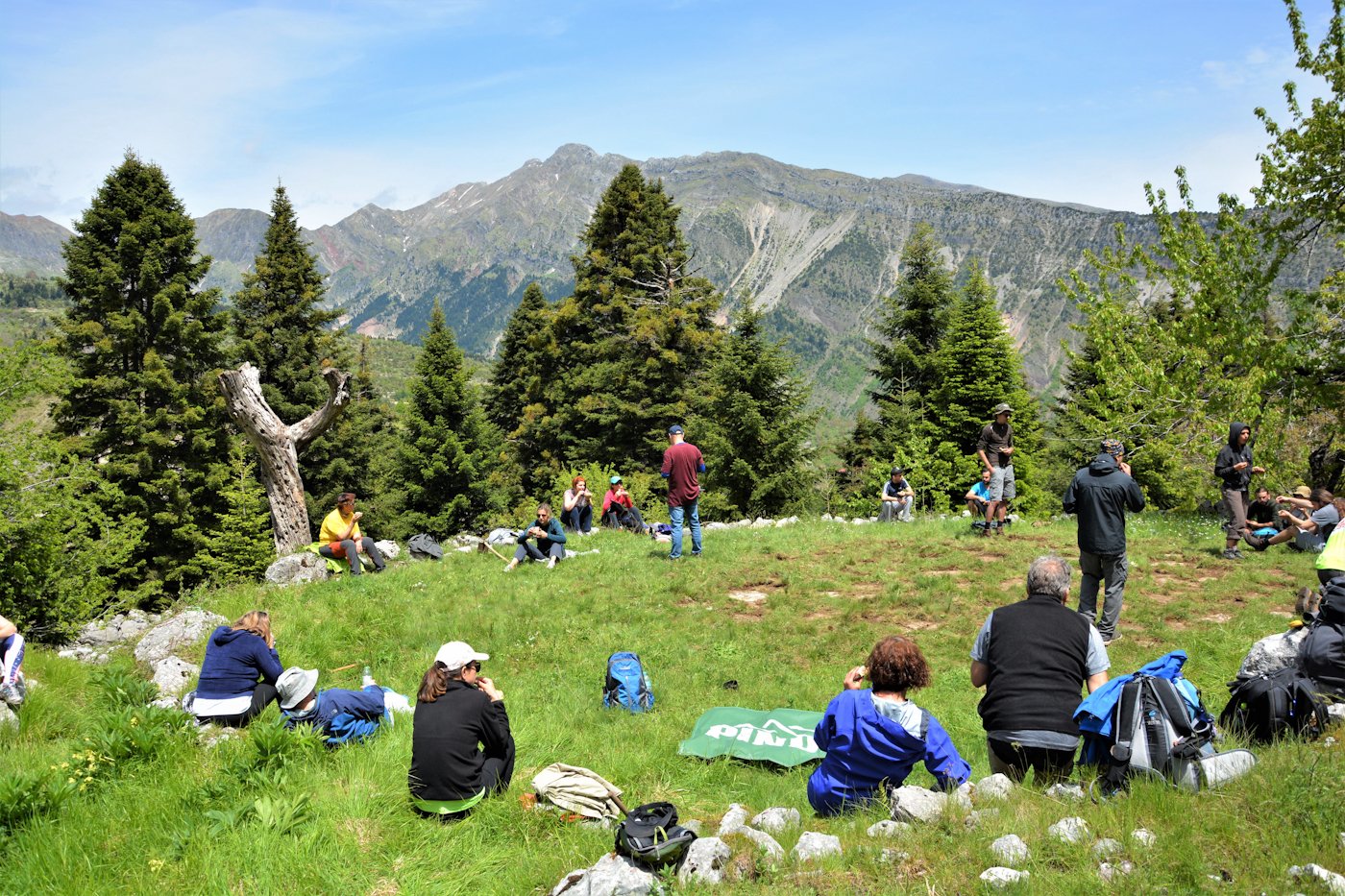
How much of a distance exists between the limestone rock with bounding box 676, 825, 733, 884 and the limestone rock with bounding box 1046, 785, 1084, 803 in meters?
2.08

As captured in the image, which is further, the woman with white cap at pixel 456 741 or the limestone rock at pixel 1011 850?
the woman with white cap at pixel 456 741

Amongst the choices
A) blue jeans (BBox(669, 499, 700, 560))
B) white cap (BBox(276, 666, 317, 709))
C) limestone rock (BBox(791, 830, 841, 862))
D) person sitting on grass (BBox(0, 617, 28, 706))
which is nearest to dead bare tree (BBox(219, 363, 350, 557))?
blue jeans (BBox(669, 499, 700, 560))

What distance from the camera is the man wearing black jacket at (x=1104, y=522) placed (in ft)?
27.8

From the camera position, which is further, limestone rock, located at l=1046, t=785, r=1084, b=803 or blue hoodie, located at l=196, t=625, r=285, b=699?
blue hoodie, located at l=196, t=625, r=285, b=699

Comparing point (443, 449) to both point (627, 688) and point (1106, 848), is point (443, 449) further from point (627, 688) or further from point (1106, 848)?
point (1106, 848)

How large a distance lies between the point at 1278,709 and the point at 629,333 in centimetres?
3002

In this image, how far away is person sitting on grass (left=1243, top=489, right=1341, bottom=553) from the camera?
11.8m

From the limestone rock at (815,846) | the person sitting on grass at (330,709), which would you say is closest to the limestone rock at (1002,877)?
the limestone rock at (815,846)

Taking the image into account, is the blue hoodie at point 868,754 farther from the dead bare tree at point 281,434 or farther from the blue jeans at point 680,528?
the dead bare tree at point 281,434

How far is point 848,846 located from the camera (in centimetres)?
424

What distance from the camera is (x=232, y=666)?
688 centimetres

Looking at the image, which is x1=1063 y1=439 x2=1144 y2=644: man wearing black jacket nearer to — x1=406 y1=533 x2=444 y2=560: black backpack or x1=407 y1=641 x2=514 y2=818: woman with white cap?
x1=407 y1=641 x2=514 y2=818: woman with white cap

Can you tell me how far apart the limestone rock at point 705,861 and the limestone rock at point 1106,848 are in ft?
6.28

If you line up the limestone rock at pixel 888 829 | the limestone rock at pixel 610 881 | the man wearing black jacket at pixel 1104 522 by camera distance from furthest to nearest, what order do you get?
A: 1. the man wearing black jacket at pixel 1104 522
2. the limestone rock at pixel 888 829
3. the limestone rock at pixel 610 881
